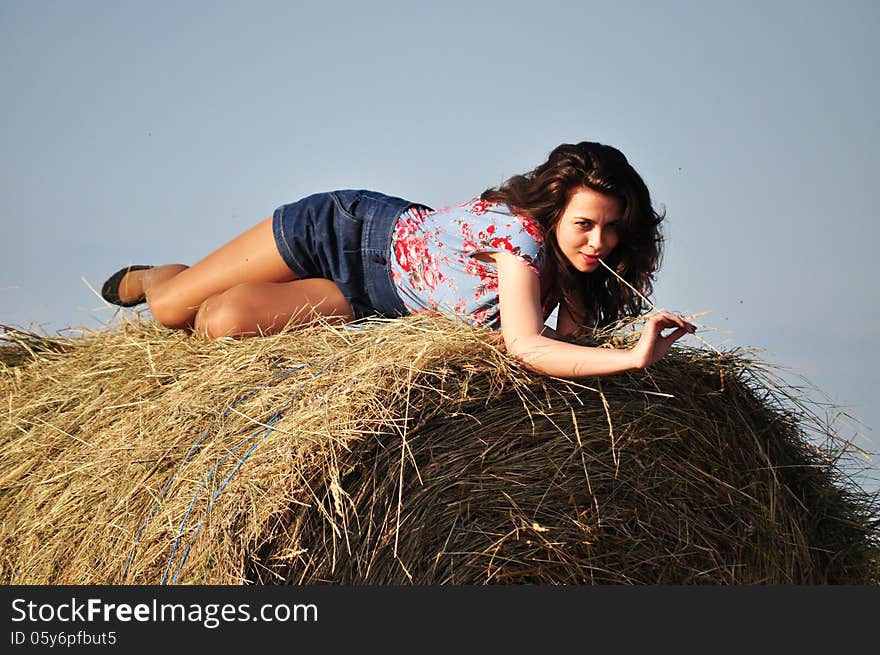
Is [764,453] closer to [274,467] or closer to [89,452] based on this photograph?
[274,467]

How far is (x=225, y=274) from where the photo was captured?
3207 mm

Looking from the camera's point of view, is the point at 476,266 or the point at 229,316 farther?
the point at 229,316

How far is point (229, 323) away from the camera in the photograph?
116 inches

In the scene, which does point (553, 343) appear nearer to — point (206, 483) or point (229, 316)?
point (206, 483)

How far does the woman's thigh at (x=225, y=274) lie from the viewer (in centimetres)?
319

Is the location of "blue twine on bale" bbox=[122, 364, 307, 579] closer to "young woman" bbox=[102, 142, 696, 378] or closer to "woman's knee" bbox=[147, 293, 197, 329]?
"young woman" bbox=[102, 142, 696, 378]

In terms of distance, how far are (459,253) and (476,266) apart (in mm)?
68

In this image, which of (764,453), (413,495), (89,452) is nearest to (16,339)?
(89,452)

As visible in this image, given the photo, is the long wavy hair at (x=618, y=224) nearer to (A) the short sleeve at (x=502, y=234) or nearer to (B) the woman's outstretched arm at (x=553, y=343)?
(A) the short sleeve at (x=502, y=234)

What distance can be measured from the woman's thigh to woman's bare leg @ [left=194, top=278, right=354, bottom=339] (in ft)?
0.22

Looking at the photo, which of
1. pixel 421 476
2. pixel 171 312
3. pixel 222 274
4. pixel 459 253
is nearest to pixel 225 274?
pixel 222 274

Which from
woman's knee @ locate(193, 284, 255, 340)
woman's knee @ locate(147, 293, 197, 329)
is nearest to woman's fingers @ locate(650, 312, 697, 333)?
woman's knee @ locate(193, 284, 255, 340)

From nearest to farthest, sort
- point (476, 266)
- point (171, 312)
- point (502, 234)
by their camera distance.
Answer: point (502, 234), point (476, 266), point (171, 312)

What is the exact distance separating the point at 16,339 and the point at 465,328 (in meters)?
2.01
